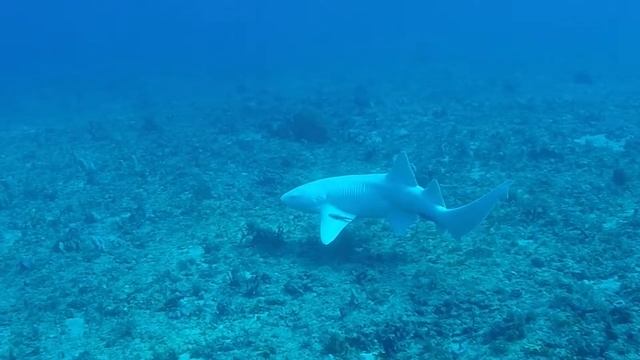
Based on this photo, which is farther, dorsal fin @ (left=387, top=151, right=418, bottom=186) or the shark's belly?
the shark's belly

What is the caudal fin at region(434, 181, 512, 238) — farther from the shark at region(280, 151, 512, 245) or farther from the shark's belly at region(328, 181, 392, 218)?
the shark's belly at region(328, 181, 392, 218)

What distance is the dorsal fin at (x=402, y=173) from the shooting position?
8992mm

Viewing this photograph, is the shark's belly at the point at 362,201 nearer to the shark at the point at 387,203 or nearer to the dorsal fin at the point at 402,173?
the shark at the point at 387,203

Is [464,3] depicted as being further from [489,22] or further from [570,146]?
[570,146]

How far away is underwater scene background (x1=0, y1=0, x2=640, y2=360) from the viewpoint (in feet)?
24.5

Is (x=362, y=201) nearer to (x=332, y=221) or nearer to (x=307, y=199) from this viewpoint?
(x=332, y=221)

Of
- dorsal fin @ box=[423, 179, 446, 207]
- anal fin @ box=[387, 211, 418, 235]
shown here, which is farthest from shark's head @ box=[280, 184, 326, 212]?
dorsal fin @ box=[423, 179, 446, 207]

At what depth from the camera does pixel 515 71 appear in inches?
1318

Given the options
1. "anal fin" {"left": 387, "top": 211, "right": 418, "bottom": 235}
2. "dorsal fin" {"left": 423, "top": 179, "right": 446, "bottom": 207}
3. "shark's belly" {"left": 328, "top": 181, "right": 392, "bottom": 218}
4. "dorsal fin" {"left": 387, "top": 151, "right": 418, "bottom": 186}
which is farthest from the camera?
"shark's belly" {"left": 328, "top": 181, "right": 392, "bottom": 218}

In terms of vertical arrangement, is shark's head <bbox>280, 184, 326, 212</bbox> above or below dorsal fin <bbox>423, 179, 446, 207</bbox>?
below

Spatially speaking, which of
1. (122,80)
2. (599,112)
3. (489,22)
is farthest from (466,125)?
(489,22)

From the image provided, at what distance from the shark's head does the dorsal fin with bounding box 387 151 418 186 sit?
4.61 feet

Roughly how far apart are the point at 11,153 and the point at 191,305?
1472 cm

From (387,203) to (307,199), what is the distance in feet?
5.01
